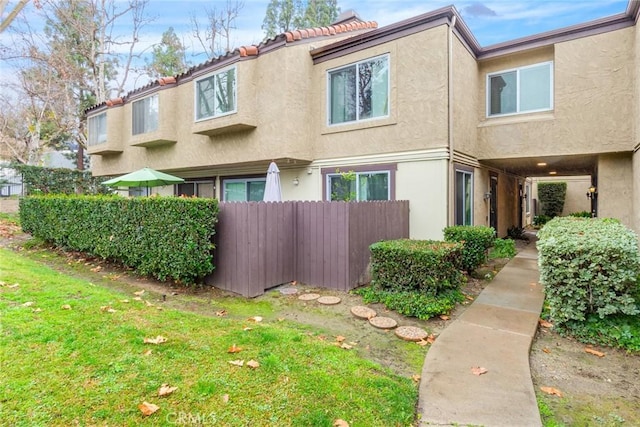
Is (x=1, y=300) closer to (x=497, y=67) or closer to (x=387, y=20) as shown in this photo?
(x=387, y=20)

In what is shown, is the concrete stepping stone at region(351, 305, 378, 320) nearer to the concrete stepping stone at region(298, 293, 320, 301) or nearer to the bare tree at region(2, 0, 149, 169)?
the concrete stepping stone at region(298, 293, 320, 301)

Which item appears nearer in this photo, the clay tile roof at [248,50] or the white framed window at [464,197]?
the white framed window at [464,197]

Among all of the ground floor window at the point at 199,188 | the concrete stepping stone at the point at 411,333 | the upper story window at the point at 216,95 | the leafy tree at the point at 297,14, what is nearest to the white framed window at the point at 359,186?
the upper story window at the point at 216,95

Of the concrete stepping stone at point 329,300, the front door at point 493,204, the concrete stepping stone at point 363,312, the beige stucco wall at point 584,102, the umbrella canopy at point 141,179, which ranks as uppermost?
the beige stucco wall at point 584,102

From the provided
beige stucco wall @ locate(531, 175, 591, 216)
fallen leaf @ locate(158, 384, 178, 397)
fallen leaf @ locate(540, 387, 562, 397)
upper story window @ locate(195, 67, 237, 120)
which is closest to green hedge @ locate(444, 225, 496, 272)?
fallen leaf @ locate(540, 387, 562, 397)

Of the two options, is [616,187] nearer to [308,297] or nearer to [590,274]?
[590,274]

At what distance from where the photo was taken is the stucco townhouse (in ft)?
27.8

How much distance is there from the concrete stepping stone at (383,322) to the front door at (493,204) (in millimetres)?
8581

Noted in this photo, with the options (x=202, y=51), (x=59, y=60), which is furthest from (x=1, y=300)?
(x=202, y=51)

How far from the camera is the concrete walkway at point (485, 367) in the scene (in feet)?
9.61

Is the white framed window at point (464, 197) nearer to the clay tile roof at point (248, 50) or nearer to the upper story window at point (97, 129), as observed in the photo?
the clay tile roof at point (248, 50)

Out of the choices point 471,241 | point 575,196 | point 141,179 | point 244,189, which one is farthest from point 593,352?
point 575,196

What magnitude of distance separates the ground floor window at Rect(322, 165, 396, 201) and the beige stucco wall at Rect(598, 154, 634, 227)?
5.59 meters

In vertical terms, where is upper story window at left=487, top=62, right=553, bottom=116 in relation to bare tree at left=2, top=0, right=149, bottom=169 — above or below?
below
